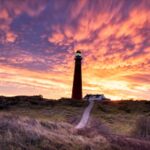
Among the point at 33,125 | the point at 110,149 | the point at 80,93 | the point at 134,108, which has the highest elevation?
the point at 80,93

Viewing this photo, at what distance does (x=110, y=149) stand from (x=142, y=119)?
26.0 feet

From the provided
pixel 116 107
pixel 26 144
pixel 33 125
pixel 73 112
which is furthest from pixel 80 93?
pixel 26 144

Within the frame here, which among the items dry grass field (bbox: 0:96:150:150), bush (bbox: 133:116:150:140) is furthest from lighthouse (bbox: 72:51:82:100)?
bush (bbox: 133:116:150:140)

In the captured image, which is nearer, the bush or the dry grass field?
the dry grass field

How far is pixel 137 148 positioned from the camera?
540 inches

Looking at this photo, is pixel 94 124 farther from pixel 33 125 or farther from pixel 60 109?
pixel 60 109

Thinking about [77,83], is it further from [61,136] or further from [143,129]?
[61,136]

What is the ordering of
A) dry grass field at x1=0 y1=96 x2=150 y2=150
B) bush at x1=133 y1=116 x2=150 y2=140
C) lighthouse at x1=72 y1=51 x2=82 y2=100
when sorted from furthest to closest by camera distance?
lighthouse at x1=72 y1=51 x2=82 y2=100
bush at x1=133 y1=116 x2=150 y2=140
dry grass field at x1=0 y1=96 x2=150 y2=150

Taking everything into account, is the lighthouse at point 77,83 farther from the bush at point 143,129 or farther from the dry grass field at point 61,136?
the bush at point 143,129

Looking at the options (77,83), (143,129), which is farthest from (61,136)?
(77,83)

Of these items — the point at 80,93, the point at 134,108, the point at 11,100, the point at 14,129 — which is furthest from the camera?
the point at 80,93

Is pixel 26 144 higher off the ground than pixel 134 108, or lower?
lower

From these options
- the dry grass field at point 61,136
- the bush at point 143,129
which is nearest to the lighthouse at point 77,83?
the dry grass field at point 61,136

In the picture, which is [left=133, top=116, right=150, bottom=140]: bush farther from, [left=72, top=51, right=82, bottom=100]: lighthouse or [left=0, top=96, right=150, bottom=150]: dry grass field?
[left=72, top=51, right=82, bottom=100]: lighthouse
